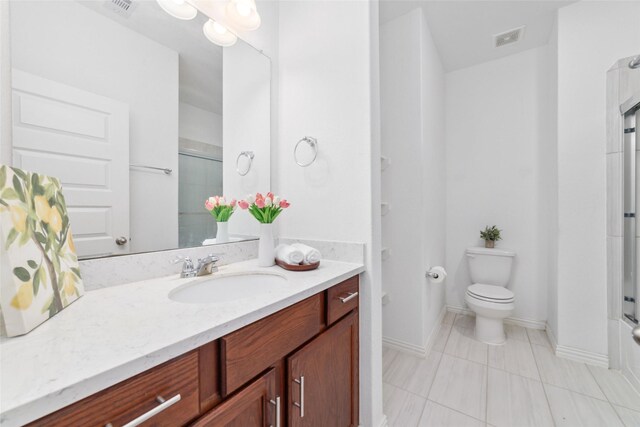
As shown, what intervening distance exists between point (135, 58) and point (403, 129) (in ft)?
5.66

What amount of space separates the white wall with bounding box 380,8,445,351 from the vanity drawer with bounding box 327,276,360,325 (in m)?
1.00

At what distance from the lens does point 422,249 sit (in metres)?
1.98

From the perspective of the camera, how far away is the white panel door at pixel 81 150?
2.56 feet

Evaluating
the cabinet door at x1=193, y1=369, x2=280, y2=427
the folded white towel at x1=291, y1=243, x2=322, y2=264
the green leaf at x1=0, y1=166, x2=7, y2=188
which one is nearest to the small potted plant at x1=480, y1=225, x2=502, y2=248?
the folded white towel at x1=291, y1=243, x2=322, y2=264

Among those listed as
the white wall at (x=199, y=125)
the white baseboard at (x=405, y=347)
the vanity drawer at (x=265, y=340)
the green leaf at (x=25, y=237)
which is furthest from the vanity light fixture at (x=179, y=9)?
the white baseboard at (x=405, y=347)

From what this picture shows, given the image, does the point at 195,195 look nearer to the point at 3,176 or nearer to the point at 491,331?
the point at 3,176

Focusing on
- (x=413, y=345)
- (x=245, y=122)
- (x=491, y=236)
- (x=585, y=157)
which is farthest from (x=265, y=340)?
(x=491, y=236)

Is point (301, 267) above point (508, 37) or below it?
below

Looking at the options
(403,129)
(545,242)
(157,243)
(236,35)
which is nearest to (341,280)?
(157,243)

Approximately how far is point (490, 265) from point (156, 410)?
2.73m

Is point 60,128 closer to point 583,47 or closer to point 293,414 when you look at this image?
point 293,414

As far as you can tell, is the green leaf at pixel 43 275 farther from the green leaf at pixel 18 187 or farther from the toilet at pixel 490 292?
the toilet at pixel 490 292

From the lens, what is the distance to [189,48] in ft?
3.92

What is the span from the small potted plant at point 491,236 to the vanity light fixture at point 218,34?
263 cm
